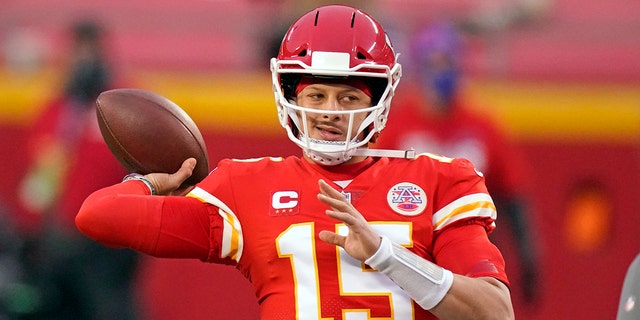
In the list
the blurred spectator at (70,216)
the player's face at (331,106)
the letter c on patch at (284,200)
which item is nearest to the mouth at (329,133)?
the player's face at (331,106)

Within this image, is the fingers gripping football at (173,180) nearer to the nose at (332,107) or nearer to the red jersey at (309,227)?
the red jersey at (309,227)

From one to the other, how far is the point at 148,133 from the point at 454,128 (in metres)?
1.91

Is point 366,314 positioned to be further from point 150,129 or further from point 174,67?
point 174,67

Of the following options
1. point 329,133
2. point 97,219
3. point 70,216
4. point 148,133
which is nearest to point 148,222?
point 97,219

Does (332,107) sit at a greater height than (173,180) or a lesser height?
greater

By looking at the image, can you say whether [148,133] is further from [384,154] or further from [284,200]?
[384,154]

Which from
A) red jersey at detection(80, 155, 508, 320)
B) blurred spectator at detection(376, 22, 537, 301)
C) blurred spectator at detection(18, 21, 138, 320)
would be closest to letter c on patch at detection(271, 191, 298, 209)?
red jersey at detection(80, 155, 508, 320)

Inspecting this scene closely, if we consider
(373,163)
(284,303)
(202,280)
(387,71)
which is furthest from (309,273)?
(202,280)

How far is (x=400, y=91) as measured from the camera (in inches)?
157

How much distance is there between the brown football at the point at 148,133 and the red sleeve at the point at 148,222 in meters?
0.13

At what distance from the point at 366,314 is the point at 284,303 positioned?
16 centimetres

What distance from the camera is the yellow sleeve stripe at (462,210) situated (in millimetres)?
2043

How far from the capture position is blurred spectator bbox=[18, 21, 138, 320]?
12.9ft

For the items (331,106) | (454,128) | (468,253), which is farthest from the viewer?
(454,128)
